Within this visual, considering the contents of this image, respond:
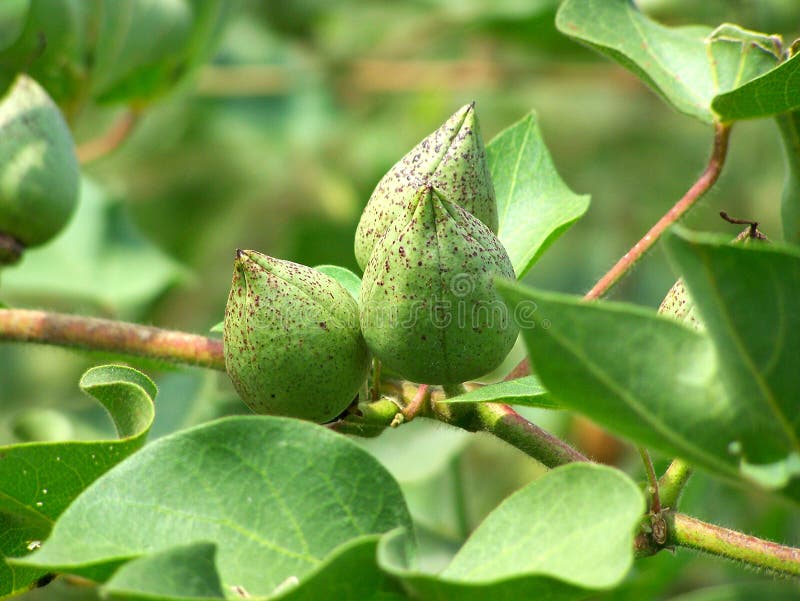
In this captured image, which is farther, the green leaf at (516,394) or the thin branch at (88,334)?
the thin branch at (88,334)

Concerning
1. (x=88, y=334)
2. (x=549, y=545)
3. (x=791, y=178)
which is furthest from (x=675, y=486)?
(x=88, y=334)

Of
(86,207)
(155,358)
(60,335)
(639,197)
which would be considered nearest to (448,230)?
(155,358)

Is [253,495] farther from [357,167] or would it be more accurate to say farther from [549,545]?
[357,167]

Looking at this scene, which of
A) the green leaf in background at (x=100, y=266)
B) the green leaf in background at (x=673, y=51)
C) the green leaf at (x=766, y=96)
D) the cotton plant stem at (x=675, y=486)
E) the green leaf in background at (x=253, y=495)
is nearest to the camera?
the green leaf in background at (x=253, y=495)

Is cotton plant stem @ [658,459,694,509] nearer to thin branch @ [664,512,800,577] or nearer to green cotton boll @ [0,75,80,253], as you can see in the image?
thin branch @ [664,512,800,577]

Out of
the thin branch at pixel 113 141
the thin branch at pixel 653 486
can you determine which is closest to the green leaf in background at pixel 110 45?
the thin branch at pixel 113 141

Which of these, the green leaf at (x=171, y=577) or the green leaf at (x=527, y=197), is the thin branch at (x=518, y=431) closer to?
the green leaf at (x=527, y=197)
